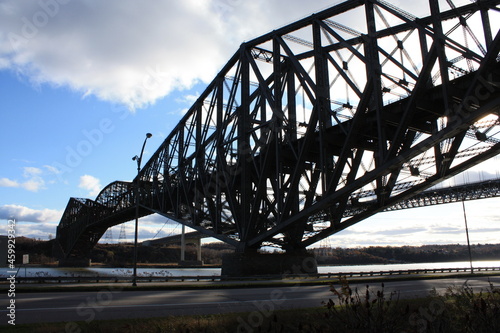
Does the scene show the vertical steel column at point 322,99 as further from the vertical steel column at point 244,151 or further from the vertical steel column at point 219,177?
the vertical steel column at point 219,177

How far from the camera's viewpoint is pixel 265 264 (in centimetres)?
3434

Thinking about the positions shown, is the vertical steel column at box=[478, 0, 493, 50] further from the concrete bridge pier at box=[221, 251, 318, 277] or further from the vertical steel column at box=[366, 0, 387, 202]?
the concrete bridge pier at box=[221, 251, 318, 277]

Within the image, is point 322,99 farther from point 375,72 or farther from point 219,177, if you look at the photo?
point 219,177

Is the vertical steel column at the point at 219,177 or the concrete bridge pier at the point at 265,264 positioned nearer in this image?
the concrete bridge pier at the point at 265,264

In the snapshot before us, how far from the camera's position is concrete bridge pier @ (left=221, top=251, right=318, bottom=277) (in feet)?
111

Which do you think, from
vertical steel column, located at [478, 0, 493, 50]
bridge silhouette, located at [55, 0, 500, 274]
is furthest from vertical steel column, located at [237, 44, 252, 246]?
vertical steel column, located at [478, 0, 493, 50]

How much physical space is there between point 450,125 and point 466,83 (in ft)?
10.1

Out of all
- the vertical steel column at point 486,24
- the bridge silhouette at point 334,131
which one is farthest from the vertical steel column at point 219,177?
the vertical steel column at point 486,24

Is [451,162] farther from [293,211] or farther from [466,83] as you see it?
[293,211]

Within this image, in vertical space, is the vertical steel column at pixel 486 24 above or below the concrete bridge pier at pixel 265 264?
above

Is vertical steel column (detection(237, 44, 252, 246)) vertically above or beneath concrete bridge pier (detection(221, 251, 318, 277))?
above

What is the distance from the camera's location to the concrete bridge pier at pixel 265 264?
33969 mm

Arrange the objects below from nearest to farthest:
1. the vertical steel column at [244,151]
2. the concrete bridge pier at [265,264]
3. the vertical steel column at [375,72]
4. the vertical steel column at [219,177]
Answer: the vertical steel column at [375,72] → the concrete bridge pier at [265,264] → the vertical steel column at [244,151] → the vertical steel column at [219,177]

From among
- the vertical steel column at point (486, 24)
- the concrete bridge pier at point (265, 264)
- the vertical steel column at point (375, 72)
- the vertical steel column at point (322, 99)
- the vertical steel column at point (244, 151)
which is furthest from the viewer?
the vertical steel column at point (244, 151)
